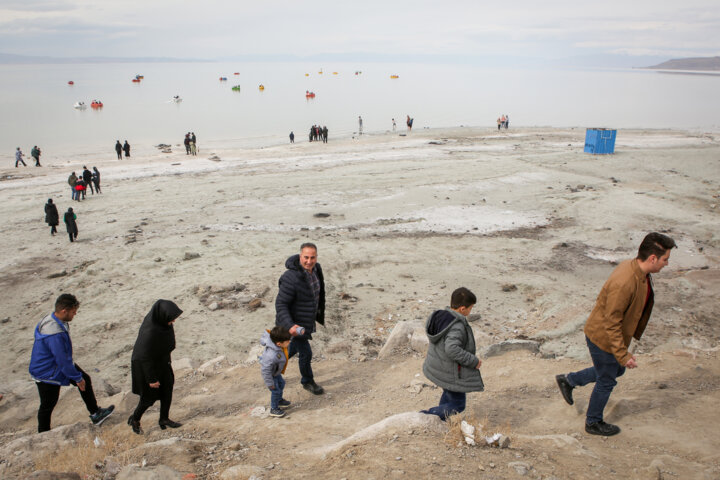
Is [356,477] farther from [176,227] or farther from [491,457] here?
[176,227]

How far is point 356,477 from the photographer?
11.8 ft

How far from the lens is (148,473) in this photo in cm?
384

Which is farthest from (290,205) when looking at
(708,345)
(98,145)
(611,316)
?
(98,145)

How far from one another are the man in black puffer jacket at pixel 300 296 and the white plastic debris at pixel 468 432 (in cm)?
197

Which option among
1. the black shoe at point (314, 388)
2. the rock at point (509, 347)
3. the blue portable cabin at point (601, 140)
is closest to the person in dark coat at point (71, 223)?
the black shoe at point (314, 388)

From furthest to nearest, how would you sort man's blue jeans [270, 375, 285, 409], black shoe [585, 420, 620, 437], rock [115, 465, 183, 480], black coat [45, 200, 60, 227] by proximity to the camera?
black coat [45, 200, 60, 227], man's blue jeans [270, 375, 285, 409], black shoe [585, 420, 620, 437], rock [115, 465, 183, 480]

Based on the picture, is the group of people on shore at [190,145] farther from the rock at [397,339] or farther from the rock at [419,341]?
the rock at [419,341]

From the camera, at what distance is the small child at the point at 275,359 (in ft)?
17.1

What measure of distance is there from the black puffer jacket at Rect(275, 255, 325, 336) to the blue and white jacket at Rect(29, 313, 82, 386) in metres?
2.11

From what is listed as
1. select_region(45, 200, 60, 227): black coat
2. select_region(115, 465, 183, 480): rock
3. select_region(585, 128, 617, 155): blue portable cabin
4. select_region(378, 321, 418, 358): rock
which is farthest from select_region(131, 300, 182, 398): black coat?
select_region(585, 128, 617, 155): blue portable cabin

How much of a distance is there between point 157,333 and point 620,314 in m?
4.15

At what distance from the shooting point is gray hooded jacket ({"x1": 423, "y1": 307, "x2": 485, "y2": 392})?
402 cm

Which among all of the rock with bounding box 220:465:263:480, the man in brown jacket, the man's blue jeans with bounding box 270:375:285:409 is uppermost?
the man in brown jacket

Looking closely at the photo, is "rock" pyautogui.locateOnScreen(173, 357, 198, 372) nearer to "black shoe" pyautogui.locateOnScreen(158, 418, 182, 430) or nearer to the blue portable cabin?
"black shoe" pyautogui.locateOnScreen(158, 418, 182, 430)
